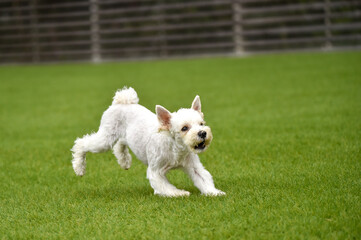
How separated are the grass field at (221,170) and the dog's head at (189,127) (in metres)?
0.46

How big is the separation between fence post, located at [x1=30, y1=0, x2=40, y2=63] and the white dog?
16.7 m

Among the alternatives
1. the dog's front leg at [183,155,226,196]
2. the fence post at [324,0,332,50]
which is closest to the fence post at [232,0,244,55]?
the fence post at [324,0,332,50]

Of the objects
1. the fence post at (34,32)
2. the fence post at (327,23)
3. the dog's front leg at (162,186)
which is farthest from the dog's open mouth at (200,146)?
the fence post at (34,32)

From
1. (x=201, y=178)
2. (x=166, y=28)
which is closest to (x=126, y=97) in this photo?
(x=201, y=178)

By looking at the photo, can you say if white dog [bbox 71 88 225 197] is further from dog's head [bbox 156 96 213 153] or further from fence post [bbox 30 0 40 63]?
fence post [bbox 30 0 40 63]

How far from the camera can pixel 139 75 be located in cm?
1583

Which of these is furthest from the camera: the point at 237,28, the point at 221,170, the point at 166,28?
the point at 166,28

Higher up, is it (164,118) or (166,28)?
(166,28)

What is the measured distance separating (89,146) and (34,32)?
16968mm

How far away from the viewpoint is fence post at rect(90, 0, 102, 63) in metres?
21.1

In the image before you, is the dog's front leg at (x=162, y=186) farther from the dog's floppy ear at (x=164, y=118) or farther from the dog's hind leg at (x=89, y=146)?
the dog's hind leg at (x=89, y=146)

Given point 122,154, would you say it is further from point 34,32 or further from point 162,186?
point 34,32

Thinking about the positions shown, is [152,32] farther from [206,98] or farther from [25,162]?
[25,162]

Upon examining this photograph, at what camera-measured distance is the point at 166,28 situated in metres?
19.9
